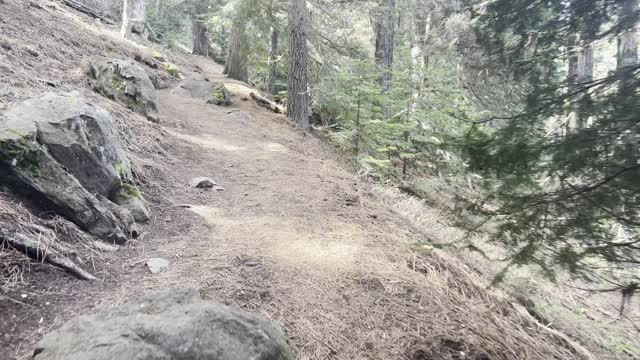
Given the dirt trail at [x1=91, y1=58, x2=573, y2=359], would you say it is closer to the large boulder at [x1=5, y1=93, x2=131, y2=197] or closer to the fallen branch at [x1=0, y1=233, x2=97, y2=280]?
the fallen branch at [x1=0, y1=233, x2=97, y2=280]

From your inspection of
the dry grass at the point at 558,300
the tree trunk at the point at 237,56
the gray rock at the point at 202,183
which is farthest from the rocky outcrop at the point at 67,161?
the tree trunk at the point at 237,56

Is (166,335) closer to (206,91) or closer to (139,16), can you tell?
(206,91)

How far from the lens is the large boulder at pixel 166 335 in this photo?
1.97 metres

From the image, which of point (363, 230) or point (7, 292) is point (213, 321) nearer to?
point (7, 292)

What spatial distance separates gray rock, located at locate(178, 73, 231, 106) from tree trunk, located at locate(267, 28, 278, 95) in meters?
3.24

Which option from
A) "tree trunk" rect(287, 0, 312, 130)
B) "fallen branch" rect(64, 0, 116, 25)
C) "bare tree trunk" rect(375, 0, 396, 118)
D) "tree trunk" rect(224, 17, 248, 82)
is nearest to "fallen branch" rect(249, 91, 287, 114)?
"tree trunk" rect(287, 0, 312, 130)

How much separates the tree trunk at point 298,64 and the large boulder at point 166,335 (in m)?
8.99

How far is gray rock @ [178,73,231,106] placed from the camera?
11.6 meters

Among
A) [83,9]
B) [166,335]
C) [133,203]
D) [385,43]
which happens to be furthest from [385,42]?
[166,335]

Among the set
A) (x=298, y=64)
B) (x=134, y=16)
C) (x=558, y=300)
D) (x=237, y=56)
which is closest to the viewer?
(x=558, y=300)

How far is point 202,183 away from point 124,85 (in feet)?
10.6

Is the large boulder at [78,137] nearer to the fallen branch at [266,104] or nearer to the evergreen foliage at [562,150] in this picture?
the evergreen foliage at [562,150]

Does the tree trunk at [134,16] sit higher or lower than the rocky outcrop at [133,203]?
higher

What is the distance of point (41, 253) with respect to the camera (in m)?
2.96
